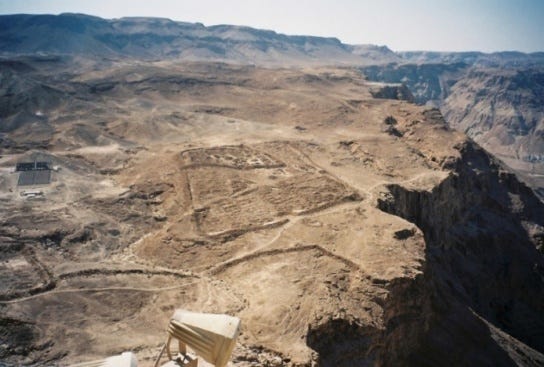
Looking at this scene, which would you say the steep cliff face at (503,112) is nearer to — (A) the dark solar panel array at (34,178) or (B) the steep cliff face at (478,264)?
(B) the steep cliff face at (478,264)

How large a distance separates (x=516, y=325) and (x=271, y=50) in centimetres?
12425

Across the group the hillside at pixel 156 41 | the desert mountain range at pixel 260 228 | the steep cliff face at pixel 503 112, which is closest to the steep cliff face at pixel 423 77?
the steep cliff face at pixel 503 112

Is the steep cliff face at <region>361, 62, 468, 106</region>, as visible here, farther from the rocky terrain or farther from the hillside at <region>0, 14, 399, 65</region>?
the hillside at <region>0, 14, 399, 65</region>

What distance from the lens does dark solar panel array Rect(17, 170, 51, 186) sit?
78.6 feet

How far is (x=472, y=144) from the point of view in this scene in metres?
39.4

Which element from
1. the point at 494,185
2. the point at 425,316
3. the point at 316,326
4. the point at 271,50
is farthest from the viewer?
the point at 271,50

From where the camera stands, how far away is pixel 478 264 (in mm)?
31109

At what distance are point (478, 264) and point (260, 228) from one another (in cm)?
1904

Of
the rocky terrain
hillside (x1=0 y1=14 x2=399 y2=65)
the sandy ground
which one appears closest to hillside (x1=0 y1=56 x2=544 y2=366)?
the sandy ground

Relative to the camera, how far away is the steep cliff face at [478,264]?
20359 millimetres

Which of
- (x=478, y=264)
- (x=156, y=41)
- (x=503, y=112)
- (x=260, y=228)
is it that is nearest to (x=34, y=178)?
(x=260, y=228)

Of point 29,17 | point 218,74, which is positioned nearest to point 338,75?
point 218,74

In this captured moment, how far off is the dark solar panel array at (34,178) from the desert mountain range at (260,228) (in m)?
0.28

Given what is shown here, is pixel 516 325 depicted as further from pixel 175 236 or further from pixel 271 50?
Answer: pixel 271 50
